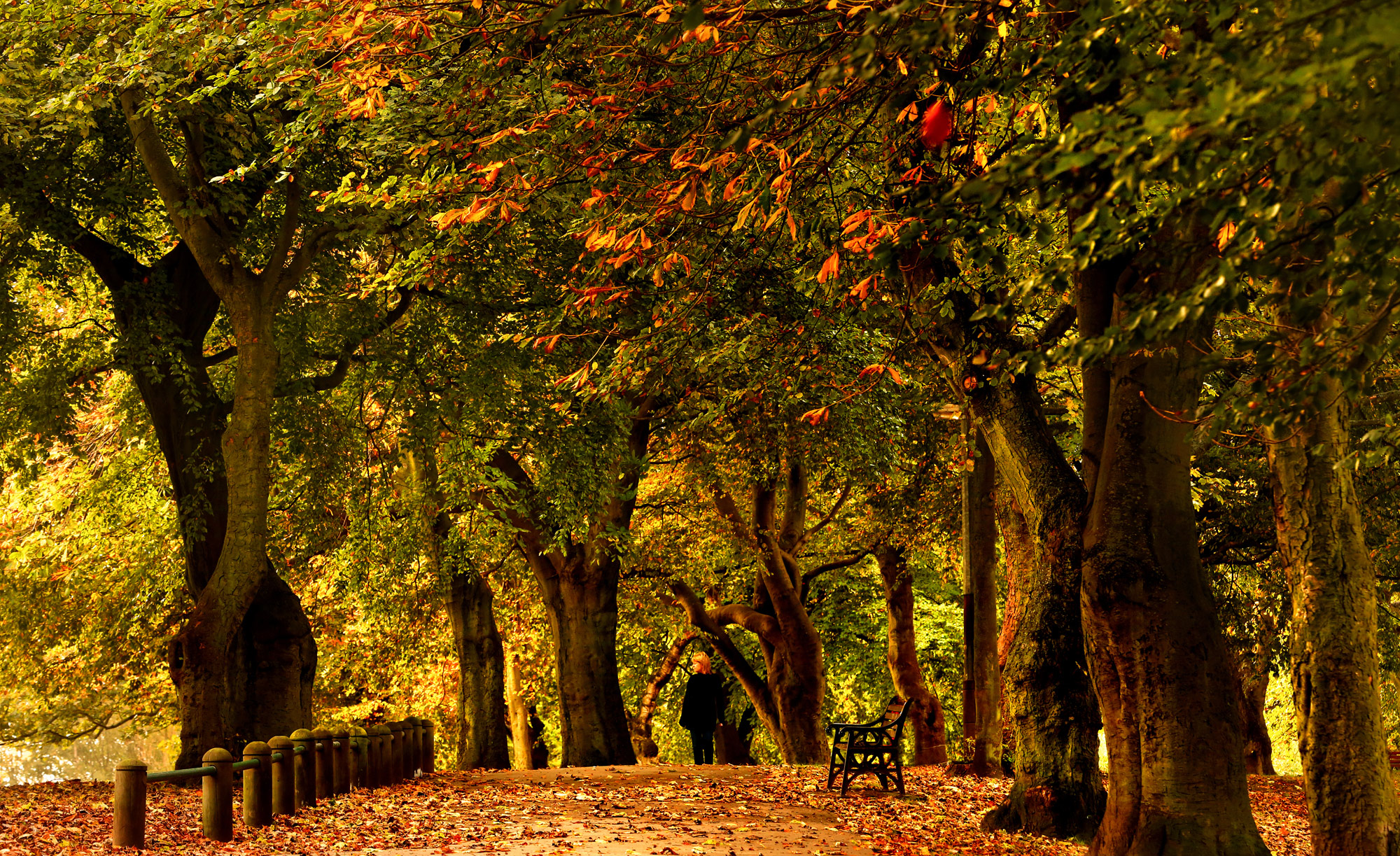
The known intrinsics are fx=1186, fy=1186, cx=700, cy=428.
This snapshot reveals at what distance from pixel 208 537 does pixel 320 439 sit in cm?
226

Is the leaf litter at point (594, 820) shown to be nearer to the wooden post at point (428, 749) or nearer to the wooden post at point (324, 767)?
the wooden post at point (324, 767)

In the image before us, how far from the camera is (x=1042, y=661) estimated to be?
10.1 m

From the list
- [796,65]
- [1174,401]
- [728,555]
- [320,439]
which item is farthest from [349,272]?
[1174,401]

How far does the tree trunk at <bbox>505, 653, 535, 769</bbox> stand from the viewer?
2675 centimetres

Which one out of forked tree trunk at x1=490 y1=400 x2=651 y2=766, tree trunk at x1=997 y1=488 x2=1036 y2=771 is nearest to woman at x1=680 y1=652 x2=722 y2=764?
forked tree trunk at x1=490 y1=400 x2=651 y2=766

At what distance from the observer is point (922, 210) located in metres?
5.31

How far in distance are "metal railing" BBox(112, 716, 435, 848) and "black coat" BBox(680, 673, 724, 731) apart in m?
4.26

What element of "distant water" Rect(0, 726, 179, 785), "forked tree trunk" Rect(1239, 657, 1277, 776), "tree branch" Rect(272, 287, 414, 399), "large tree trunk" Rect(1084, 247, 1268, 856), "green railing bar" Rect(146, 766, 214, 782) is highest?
"tree branch" Rect(272, 287, 414, 399)

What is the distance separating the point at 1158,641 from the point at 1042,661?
2.53 m

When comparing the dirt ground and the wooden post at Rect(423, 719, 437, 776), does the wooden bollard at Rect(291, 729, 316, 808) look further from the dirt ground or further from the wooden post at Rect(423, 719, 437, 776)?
the wooden post at Rect(423, 719, 437, 776)

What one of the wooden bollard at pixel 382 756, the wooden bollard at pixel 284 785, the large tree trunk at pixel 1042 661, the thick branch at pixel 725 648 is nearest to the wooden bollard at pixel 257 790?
the wooden bollard at pixel 284 785

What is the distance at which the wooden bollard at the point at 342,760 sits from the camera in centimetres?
1258

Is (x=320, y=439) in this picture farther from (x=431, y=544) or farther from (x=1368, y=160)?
(x=1368, y=160)

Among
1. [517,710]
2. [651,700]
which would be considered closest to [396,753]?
[651,700]
